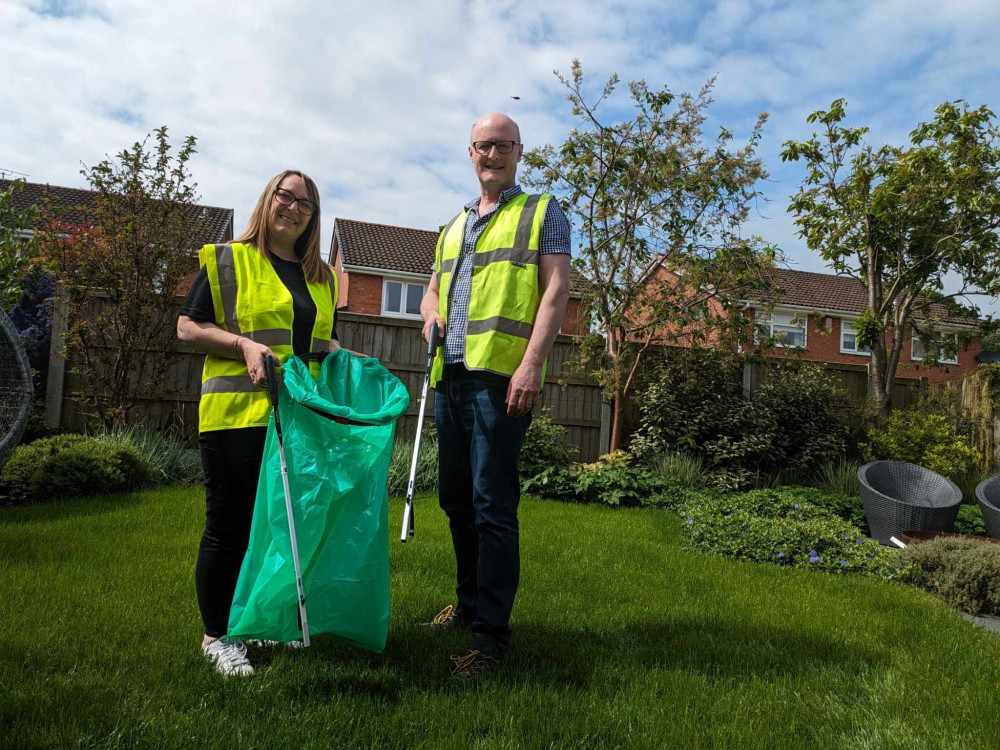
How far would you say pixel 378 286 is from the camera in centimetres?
2184

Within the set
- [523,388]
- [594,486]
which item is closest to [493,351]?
[523,388]

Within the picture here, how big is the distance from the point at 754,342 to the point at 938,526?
12.2ft

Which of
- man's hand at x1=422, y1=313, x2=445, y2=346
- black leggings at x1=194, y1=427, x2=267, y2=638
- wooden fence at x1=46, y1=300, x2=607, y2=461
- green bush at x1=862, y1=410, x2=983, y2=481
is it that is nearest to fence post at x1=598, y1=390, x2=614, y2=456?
wooden fence at x1=46, y1=300, x2=607, y2=461

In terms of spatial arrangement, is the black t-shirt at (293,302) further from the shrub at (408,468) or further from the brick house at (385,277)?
the brick house at (385,277)

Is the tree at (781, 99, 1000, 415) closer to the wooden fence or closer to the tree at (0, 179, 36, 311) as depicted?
the wooden fence

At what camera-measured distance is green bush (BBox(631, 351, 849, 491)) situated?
8.47 meters

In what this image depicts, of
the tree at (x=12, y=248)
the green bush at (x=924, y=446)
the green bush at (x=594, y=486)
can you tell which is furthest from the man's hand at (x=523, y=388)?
the green bush at (x=924, y=446)

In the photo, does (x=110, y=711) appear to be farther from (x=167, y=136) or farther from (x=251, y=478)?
(x=167, y=136)

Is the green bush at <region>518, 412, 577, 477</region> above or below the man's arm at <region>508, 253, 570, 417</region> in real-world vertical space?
below

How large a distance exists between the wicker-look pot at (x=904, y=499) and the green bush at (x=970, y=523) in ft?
1.23

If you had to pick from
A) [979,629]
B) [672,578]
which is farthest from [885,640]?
[672,578]

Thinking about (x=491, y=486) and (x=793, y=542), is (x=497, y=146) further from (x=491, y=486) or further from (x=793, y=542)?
A: (x=793, y=542)

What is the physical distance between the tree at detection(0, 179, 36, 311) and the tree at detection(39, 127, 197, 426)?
0.31m

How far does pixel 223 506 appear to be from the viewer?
2506 mm
